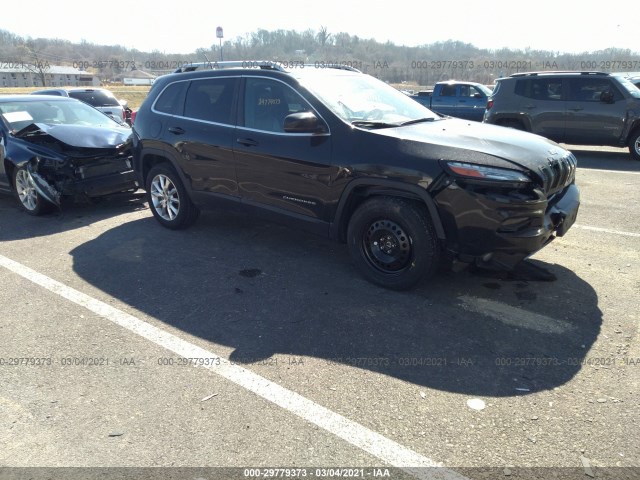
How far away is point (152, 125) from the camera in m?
5.88

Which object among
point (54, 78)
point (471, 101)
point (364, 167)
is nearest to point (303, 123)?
point (364, 167)

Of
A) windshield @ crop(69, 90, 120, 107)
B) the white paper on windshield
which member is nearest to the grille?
the white paper on windshield

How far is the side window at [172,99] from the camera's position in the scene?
18.6 feet

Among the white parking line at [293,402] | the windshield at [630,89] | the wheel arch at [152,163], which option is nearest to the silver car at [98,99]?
the wheel arch at [152,163]

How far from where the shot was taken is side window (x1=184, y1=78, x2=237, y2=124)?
204 inches

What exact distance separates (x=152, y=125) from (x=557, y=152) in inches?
178

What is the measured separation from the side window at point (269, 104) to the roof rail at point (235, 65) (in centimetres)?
18

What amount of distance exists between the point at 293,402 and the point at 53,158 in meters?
5.60

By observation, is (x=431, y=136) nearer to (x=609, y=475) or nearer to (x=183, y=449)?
(x=609, y=475)

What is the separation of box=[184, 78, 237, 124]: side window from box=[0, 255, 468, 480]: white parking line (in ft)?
7.62

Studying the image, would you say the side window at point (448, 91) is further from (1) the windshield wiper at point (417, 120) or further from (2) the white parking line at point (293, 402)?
(2) the white parking line at point (293, 402)

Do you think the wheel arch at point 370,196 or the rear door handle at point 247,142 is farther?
the rear door handle at point 247,142

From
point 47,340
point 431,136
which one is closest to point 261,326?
point 47,340

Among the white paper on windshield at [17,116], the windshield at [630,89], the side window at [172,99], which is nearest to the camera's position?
the side window at [172,99]
